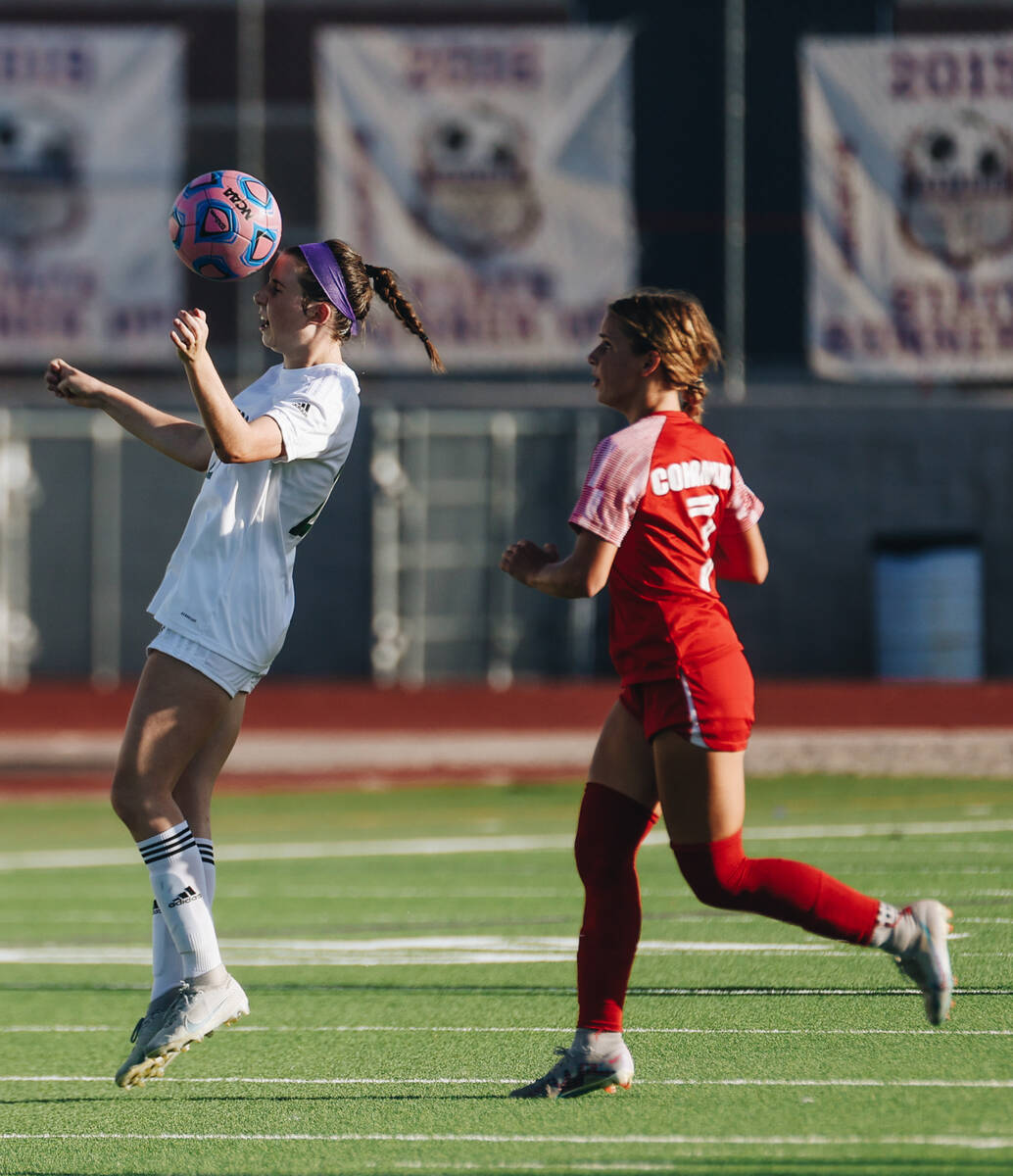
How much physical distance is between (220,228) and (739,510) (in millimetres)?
1710

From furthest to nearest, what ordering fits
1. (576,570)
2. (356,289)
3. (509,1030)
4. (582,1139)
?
(509,1030), (356,289), (576,570), (582,1139)

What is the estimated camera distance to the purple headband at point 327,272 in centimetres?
542

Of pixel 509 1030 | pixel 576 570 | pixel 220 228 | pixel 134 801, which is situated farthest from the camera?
pixel 509 1030

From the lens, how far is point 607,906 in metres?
4.99

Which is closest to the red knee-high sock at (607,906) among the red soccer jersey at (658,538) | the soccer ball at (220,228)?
the red soccer jersey at (658,538)

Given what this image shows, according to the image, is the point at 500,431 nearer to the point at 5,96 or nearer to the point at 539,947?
Result: the point at 5,96

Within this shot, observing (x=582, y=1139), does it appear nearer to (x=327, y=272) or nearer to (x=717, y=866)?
(x=717, y=866)

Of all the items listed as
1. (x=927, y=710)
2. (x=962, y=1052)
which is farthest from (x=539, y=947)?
(x=927, y=710)

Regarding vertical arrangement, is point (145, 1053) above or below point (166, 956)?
below

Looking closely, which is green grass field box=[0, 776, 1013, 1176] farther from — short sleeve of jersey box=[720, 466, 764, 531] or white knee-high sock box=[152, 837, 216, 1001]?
short sleeve of jersey box=[720, 466, 764, 531]

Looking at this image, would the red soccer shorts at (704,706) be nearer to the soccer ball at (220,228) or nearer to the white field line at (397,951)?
the soccer ball at (220,228)

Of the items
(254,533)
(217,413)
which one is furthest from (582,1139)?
(217,413)

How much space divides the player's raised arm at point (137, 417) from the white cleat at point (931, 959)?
222 centimetres

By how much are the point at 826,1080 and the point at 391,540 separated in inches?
697
